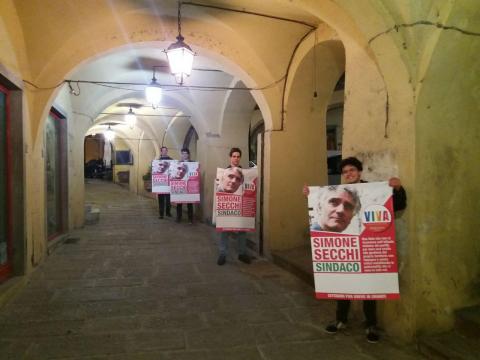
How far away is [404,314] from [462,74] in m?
2.10

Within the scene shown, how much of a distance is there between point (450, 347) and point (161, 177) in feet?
27.7

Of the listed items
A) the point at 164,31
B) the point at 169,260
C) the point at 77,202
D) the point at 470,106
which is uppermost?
the point at 164,31

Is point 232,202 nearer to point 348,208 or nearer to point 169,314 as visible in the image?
point 169,314

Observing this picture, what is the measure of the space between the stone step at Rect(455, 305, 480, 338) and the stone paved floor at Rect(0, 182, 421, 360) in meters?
0.51

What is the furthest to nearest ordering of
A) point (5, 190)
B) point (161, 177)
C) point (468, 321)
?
point (161, 177)
point (5, 190)
point (468, 321)

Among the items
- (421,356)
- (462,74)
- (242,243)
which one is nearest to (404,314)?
(421,356)

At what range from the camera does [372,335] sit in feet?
10.8

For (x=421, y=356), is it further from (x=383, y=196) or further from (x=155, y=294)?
(x=155, y=294)

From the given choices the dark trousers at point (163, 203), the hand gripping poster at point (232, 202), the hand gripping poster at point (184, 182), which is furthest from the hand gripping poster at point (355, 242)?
the dark trousers at point (163, 203)

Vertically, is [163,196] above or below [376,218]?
below

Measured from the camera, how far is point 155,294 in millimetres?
4496

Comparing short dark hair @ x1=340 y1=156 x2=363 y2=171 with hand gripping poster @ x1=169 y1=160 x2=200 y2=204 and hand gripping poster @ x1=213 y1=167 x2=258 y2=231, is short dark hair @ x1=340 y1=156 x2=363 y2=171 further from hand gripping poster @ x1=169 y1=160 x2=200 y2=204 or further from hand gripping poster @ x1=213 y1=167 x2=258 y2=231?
hand gripping poster @ x1=169 y1=160 x2=200 y2=204

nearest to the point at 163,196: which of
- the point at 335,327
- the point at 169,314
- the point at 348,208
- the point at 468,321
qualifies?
the point at 169,314

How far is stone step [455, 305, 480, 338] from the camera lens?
3082 millimetres
